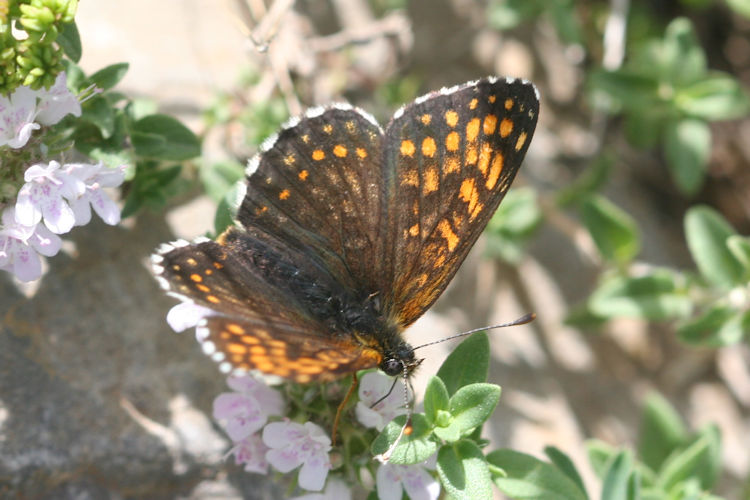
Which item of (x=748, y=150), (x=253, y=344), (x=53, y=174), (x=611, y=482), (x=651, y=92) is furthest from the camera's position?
(x=748, y=150)

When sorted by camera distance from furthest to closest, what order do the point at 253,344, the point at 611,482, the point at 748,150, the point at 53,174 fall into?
the point at 748,150
the point at 611,482
the point at 53,174
the point at 253,344

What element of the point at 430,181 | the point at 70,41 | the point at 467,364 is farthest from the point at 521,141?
the point at 70,41

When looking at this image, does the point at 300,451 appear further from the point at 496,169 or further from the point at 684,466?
the point at 684,466

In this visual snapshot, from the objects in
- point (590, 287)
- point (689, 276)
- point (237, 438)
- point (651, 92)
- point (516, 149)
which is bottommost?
point (237, 438)

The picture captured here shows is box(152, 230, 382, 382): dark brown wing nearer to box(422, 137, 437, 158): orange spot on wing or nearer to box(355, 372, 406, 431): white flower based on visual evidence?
box(355, 372, 406, 431): white flower

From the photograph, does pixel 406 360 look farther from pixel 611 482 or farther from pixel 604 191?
pixel 604 191

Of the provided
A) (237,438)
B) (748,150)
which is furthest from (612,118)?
(237,438)

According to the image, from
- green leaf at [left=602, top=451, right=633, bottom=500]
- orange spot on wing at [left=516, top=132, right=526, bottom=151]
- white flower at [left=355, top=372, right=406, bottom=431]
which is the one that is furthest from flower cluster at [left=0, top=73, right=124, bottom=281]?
green leaf at [left=602, top=451, right=633, bottom=500]
